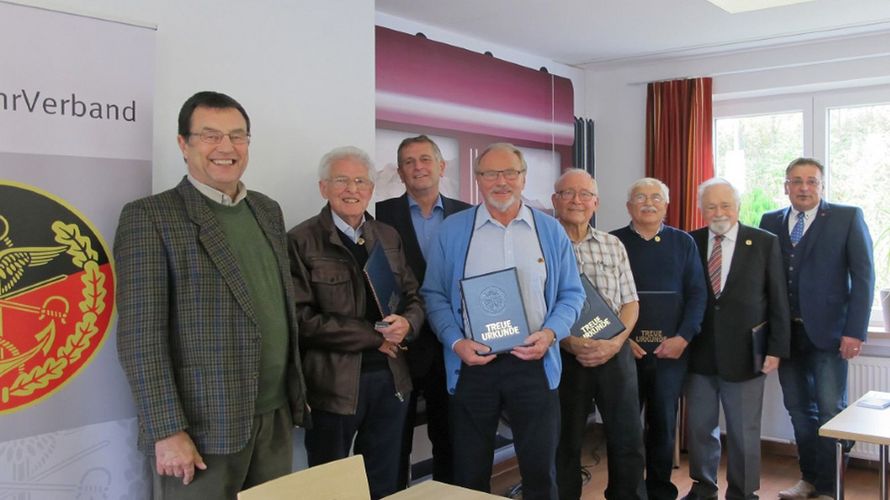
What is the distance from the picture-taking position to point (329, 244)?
2783 millimetres

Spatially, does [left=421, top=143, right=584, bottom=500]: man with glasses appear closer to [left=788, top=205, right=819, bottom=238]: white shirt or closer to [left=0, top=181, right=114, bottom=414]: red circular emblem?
[left=0, top=181, right=114, bottom=414]: red circular emblem

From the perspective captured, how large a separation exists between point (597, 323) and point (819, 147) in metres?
2.90

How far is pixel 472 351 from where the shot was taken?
113 inches

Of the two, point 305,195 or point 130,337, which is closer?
point 130,337

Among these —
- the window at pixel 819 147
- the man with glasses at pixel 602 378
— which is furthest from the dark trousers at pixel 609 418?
the window at pixel 819 147

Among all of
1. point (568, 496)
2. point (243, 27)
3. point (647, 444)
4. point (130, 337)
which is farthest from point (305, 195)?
point (647, 444)

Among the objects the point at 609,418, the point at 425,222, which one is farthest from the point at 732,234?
the point at 425,222

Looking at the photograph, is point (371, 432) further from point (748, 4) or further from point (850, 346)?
point (748, 4)

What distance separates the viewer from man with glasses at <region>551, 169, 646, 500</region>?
351cm

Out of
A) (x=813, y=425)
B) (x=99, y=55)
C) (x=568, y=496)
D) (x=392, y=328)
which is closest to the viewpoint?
(x=99, y=55)

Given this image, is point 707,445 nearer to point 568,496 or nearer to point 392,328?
point 568,496

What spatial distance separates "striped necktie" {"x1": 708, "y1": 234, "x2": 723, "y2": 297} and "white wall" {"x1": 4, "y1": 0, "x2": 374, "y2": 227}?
74.4 inches

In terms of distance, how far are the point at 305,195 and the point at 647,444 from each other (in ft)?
7.27

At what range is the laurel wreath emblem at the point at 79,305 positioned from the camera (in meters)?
2.27
